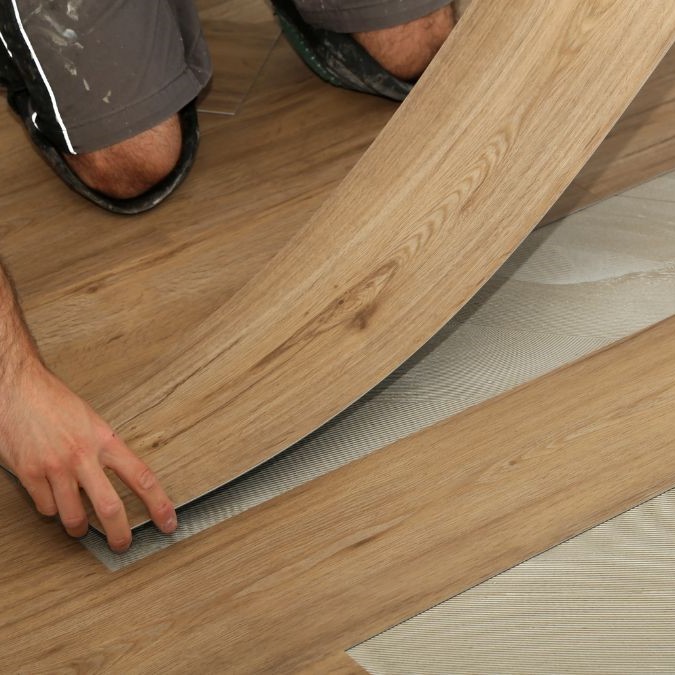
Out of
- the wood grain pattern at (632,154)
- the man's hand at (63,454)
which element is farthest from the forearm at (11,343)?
the wood grain pattern at (632,154)

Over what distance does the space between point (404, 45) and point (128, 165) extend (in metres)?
0.56

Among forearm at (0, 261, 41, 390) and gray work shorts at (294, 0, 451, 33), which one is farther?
gray work shorts at (294, 0, 451, 33)

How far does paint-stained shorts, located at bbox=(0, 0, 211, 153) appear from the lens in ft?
5.15

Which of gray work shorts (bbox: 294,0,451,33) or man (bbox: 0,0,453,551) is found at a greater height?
gray work shorts (bbox: 294,0,451,33)

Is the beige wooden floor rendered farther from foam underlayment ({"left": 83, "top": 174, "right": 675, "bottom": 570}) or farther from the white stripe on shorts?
the white stripe on shorts

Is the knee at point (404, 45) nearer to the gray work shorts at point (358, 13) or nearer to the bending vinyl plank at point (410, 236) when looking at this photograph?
the gray work shorts at point (358, 13)

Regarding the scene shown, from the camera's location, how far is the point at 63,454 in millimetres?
990

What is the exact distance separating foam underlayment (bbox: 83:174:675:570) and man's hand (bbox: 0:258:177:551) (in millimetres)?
57

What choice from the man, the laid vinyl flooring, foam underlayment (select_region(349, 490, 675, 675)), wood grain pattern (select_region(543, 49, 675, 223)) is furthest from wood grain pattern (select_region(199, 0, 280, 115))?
foam underlayment (select_region(349, 490, 675, 675))

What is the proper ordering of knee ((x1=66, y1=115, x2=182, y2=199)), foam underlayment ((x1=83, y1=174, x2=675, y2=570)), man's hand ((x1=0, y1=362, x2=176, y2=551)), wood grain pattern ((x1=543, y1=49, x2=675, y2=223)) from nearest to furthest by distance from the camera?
1. man's hand ((x1=0, y1=362, x2=176, y2=551))
2. foam underlayment ((x1=83, y1=174, x2=675, y2=570))
3. wood grain pattern ((x1=543, y1=49, x2=675, y2=223))
4. knee ((x1=66, y1=115, x2=182, y2=199))

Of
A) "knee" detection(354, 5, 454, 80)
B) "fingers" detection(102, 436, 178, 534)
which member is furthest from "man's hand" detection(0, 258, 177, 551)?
"knee" detection(354, 5, 454, 80)

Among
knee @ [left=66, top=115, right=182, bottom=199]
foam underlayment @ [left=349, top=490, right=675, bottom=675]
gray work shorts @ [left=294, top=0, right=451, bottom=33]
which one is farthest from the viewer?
gray work shorts @ [left=294, top=0, right=451, bottom=33]

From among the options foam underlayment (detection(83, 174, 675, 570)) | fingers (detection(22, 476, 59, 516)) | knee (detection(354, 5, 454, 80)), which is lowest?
fingers (detection(22, 476, 59, 516))

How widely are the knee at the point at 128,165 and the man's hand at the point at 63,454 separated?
0.64m
